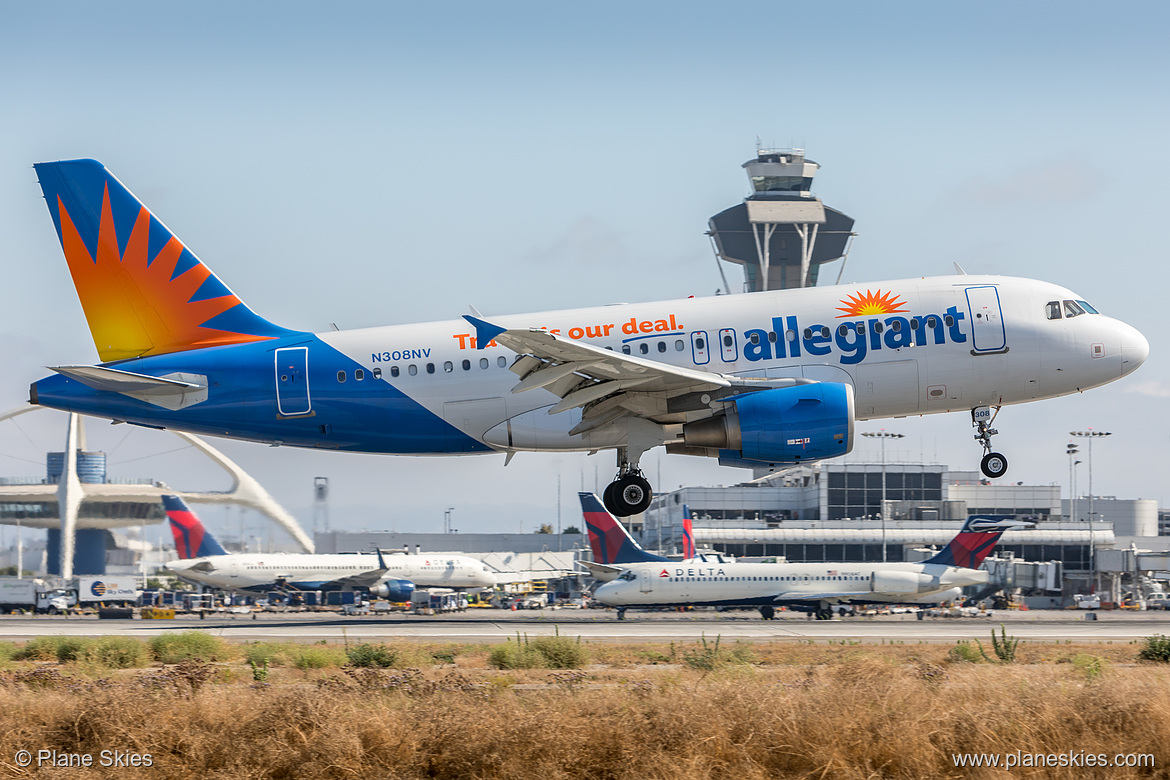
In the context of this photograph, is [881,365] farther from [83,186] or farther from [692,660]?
[83,186]

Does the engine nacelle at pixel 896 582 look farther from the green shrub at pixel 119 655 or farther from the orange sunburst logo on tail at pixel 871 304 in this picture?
the green shrub at pixel 119 655

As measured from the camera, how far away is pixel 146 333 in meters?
30.9

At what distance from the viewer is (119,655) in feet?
110

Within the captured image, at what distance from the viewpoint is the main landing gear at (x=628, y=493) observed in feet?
96.4

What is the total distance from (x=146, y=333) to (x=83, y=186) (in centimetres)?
444

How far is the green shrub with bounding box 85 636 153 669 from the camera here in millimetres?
33000

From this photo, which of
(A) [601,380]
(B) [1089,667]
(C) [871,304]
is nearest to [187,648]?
(A) [601,380]

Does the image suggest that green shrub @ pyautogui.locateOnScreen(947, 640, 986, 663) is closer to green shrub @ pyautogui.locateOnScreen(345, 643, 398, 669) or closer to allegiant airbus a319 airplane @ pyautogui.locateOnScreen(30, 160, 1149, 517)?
allegiant airbus a319 airplane @ pyautogui.locateOnScreen(30, 160, 1149, 517)

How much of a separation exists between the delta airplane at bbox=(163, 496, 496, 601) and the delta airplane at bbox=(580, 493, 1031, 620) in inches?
1065

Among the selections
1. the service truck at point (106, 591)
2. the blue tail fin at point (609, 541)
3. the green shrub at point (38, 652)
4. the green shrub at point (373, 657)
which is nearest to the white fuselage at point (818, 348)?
the green shrub at point (373, 657)

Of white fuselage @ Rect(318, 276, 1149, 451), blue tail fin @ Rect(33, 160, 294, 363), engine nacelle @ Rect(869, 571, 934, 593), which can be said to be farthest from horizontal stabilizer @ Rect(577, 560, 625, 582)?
blue tail fin @ Rect(33, 160, 294, 363)

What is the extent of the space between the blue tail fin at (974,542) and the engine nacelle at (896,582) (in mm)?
2916

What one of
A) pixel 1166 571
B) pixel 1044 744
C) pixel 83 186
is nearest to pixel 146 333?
pixel 83 186

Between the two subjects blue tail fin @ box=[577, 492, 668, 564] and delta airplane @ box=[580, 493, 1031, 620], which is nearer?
delta airplane @ box=[580, 493, 1031, 620]
